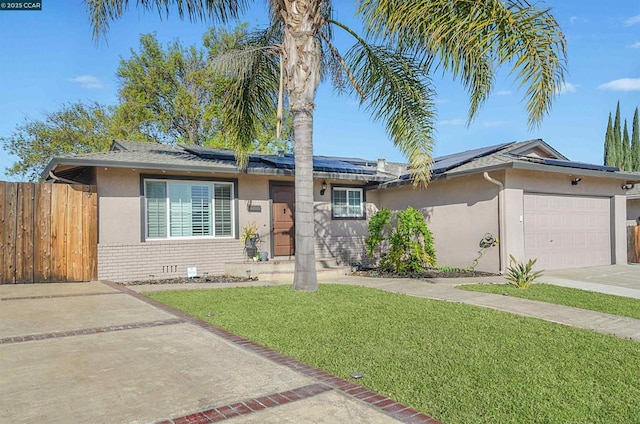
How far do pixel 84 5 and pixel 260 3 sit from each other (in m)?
3.54

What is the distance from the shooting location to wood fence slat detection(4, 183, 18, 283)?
9727 millimetres

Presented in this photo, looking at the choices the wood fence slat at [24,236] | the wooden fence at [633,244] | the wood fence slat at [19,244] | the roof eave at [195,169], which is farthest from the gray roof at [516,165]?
the wood fence slat at [19,244]

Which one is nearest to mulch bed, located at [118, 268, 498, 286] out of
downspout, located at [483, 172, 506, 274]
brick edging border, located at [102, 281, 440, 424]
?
downspout, located at [483, 172, 506, 274]

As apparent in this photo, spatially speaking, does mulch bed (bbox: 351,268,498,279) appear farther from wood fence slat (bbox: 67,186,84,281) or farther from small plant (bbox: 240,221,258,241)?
wood fence slat (bbox: 67,186,84,281)

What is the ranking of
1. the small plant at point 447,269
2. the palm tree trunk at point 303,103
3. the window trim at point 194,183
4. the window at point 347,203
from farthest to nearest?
1. the window at point 347,203
2. the small plant at point 447,269
3. the window trim at point 194,183
4. the palm tree trunk at point 303,103

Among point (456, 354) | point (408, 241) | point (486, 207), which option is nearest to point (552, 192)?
point (486, 207)

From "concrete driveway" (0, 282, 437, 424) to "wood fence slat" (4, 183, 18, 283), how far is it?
4.55 meters

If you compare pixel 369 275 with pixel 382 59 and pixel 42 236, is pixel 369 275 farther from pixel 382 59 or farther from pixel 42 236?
pixel 42 236

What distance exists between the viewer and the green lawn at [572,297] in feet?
22.7

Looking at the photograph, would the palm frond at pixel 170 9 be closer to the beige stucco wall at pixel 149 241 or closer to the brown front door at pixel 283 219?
the beige stucco wall at pixel 149 241

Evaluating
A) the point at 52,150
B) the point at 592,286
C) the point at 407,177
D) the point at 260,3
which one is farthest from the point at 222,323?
the point at 52,150

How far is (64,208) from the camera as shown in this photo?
10211 millimetres

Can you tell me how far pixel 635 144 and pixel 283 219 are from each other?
31.7m

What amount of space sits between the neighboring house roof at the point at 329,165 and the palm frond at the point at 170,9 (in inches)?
122
